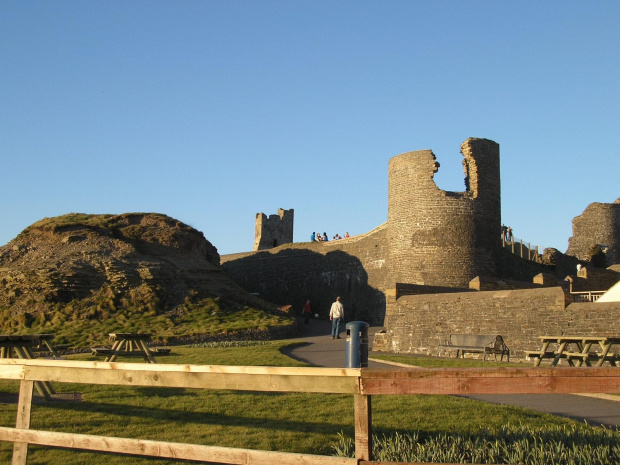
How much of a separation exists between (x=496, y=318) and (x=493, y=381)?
15056 mm

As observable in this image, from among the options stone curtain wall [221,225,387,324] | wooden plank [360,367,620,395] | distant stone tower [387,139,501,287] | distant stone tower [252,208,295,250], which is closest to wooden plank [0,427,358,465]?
wooden plank [360,367,620,395]

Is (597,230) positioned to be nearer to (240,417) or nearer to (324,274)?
(324,274)

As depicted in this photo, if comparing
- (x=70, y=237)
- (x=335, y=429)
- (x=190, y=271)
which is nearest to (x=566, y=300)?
(x=335, y=429)

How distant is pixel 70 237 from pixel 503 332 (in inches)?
894

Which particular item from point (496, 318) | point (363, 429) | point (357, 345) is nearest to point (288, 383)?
point (363, 429)

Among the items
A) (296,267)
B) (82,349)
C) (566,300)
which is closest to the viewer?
(566,300)

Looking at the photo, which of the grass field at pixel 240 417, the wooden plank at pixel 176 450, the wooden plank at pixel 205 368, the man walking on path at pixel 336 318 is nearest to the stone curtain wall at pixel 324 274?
the man walking on path at pixel 336 318

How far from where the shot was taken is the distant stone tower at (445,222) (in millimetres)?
31984

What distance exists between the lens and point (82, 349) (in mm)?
21781

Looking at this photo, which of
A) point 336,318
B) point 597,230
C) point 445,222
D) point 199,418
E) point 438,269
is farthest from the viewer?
point 597,230

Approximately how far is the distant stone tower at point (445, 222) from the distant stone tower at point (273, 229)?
28334 millimetres

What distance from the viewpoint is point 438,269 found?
31875 millimetres

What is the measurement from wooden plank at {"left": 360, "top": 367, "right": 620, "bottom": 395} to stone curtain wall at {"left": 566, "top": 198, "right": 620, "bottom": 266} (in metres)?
47.9

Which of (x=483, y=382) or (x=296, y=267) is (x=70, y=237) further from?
(x=483, y=382)
